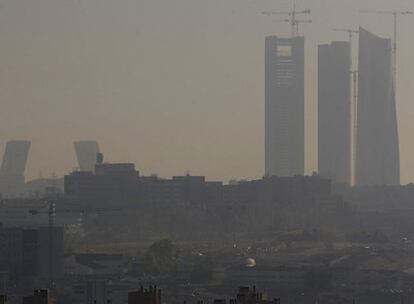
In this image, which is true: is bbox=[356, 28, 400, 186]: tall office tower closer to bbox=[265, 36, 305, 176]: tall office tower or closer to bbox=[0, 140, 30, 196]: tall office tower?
bbox=[265, 36, 305, 176]: tall office tower

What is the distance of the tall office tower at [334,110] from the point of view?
167 m

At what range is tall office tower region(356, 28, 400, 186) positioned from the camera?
158 metres

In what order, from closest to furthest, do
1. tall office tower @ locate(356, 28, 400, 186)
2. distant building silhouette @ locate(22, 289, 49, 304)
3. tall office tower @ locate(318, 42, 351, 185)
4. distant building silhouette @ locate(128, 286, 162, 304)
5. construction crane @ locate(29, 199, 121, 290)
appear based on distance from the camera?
distant building silhouette @ locate(128, 286, 162, 304), distant building silhouette @ locate(22, 289, 49, 304), construction crane @ locate(29, 199, 121, 290), tall office tower @ locate(356, 28, 400, 186), tall office tower @ locate(318, 42, 351, 185)

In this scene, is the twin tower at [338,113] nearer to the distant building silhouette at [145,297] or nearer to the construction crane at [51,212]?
the construction crane at [51,212]

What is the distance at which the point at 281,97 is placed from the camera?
17025 centimetres

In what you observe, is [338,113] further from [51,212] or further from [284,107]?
[51,212]

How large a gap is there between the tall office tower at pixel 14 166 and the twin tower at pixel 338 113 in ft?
61.6

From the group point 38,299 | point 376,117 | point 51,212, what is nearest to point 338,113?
point 376,117

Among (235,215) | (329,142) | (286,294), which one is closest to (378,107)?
(329,142)

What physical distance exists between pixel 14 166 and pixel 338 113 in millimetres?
26790

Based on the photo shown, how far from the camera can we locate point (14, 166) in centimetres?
16250

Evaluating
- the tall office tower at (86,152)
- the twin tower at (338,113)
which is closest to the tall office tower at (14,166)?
the tall office tower at (86,152)

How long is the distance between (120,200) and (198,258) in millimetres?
38862

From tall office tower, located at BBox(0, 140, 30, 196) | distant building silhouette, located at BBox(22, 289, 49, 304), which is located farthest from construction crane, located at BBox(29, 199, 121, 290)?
tall office tower, located at BBox(0, 140, 30, 196)
